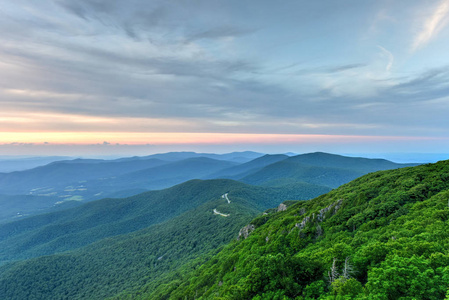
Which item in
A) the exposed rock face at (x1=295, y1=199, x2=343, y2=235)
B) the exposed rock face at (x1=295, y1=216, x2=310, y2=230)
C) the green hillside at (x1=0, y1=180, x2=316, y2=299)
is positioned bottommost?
the green hillside at (x1=0, y1=180, x2=316, y2=299)

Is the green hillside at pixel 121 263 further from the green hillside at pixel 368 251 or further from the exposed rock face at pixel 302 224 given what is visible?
the green hillside at pixel 368 251

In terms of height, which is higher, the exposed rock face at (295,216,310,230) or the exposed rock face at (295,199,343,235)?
the exposed rock face at (295,199,343,235)

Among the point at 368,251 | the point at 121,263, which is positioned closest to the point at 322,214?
the point at 368,251

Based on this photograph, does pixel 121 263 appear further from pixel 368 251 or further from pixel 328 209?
pixel 368 251

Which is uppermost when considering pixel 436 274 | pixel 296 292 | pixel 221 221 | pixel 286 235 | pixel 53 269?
pixel 436 274

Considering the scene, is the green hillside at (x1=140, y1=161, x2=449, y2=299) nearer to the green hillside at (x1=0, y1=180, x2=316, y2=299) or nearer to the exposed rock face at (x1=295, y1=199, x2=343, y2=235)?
the exposed rock face at (x1=295, y1=199, x2=343, y2=235)

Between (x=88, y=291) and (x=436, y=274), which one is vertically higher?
(x=436, y=274)

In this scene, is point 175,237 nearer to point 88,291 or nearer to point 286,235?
point 88,291

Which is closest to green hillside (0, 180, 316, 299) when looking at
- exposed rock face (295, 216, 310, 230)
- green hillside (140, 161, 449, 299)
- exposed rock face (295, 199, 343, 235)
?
exposed rock face (295, 216, 310, 230)

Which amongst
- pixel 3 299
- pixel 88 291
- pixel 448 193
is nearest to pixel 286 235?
pixel 448 193
